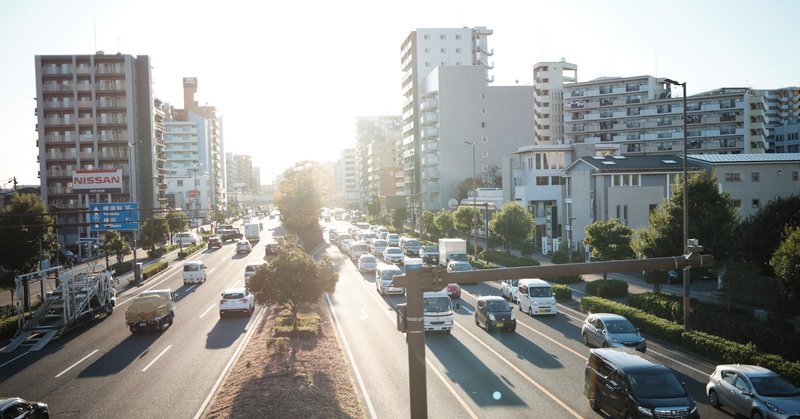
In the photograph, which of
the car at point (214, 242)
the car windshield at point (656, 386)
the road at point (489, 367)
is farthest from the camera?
the car at point (214, 242)

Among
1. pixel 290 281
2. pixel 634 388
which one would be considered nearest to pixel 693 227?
pixel 634 388

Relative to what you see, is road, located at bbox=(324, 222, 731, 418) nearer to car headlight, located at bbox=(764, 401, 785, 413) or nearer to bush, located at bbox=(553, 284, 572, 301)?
car headlight, located at bbox=(764, 401, 785, 413)

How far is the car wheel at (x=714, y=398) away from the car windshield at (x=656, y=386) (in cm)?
274

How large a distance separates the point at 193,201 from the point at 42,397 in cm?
12561

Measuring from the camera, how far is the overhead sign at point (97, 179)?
63.5 m

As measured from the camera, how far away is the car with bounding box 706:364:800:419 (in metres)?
15.6

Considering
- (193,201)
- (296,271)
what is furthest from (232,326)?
(193,201)

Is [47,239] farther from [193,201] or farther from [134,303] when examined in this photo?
[193,201]

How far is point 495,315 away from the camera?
28688 mm

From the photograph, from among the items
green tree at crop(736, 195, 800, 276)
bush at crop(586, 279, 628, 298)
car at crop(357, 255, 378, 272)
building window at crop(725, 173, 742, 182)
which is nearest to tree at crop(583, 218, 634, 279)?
bush at crop(586, 279, 628, 298)

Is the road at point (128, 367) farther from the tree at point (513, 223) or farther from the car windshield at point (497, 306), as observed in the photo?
the tree at point (513, 223)

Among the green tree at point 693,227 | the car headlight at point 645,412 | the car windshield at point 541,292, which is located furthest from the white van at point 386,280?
the car headlight at point 645,412

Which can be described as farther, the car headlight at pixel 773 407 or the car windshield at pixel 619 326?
the car windshield at pixel 619 326

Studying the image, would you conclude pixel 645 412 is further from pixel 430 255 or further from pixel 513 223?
pixel 430 255
